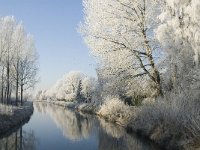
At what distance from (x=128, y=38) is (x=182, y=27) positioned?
767cm

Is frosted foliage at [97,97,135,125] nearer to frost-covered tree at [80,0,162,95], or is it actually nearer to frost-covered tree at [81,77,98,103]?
frost-covered tree at [80,0,162,95]

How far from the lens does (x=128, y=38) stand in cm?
2453

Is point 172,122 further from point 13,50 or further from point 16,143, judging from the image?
point 13,50

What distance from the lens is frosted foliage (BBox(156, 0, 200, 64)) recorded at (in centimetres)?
1580

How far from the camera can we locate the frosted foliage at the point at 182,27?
15.8m

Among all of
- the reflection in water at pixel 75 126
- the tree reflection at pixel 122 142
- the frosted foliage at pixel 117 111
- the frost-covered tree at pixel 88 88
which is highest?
the frost-covered tree at pixel 88 88

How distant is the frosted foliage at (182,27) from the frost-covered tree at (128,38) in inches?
200

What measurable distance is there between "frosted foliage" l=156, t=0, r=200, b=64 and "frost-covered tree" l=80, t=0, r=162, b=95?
16.7ft

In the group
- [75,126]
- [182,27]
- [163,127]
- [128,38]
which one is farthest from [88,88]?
[182,27]

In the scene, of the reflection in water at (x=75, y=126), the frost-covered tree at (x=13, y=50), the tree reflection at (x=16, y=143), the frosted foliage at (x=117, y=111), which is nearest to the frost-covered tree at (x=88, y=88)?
the frost-covered tree at (x=13, y=50)

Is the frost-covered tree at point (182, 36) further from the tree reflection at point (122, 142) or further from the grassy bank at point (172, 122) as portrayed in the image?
the tree reflection at point (122, 142)

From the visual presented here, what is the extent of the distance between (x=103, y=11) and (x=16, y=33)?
24816 millimetres

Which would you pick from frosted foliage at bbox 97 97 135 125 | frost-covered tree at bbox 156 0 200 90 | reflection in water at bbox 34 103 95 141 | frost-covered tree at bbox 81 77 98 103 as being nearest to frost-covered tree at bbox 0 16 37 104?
reflection in water at bbox 34 103 95 141

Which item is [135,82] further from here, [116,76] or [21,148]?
[21,148]
